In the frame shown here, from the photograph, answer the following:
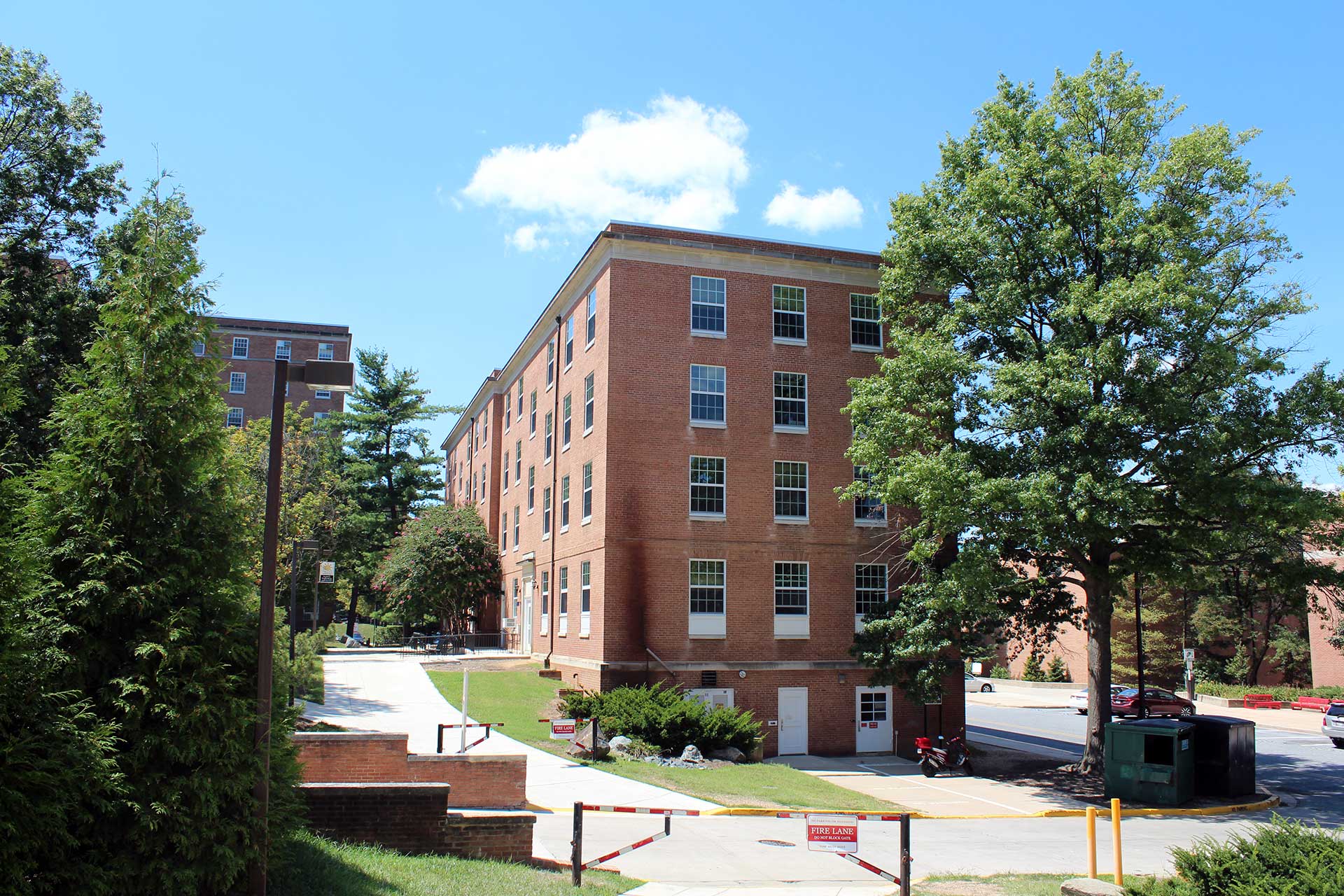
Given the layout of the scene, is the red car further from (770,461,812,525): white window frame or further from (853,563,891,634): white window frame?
(770,461,812,525): white window frame

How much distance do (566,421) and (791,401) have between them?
8.63 meters

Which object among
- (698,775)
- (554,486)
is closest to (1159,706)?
(554,486)

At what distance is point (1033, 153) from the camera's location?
24.2 metres

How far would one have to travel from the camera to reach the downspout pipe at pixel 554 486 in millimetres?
34931

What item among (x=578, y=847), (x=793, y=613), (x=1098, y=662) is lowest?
(x=578, y=847)

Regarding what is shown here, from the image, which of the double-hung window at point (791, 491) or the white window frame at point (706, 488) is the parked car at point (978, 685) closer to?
the double-hung window at point (791, 491)

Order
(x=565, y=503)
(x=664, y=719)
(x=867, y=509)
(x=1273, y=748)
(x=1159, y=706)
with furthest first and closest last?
(x=1159, y=706), (x=565, y=503), (x=1273, y=748), (x=867, y=509), (x=664, y=719)

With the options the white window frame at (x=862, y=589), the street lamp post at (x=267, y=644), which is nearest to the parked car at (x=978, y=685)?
the white window frame at (x=862, y=589)

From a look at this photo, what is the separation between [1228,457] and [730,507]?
1349 cm

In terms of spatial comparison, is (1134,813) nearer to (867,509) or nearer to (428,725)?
(867,509)

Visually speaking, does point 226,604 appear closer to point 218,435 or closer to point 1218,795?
point 218,435

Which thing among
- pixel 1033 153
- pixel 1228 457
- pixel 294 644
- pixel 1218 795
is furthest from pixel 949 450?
pixel 294 644

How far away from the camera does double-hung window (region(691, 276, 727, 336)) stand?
3045cm

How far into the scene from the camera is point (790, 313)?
103 feet
